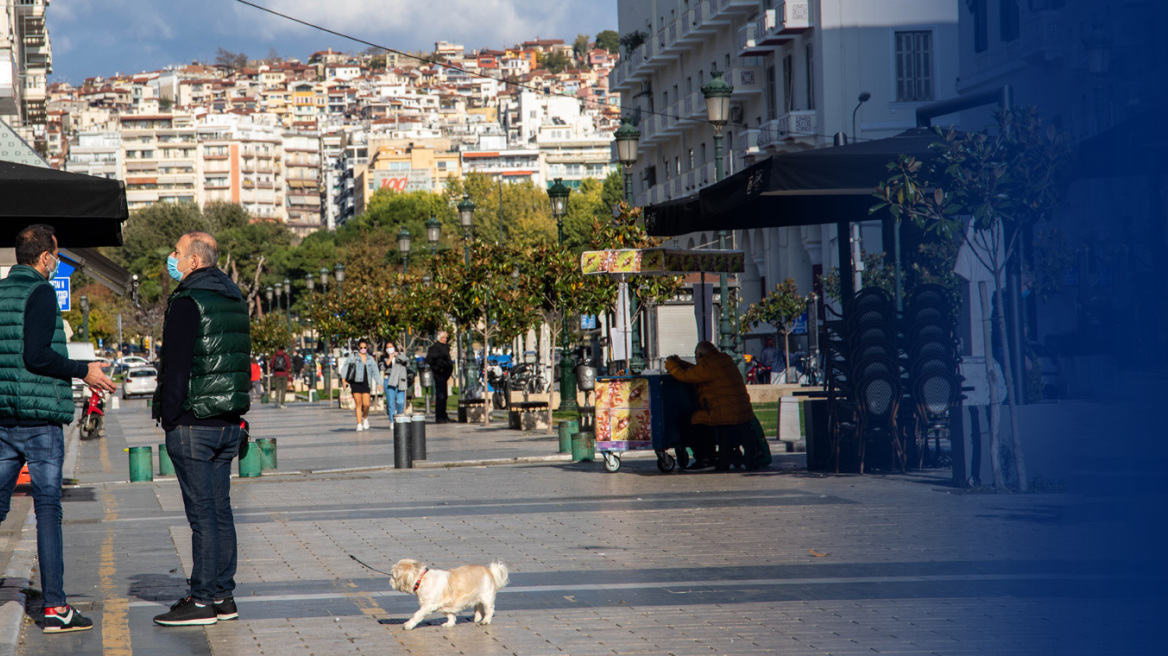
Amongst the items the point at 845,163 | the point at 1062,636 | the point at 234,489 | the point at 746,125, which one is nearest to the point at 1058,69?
the point at 1062,636

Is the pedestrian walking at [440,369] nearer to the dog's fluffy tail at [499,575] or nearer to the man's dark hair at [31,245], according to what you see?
the man's dark hair at [31,245]

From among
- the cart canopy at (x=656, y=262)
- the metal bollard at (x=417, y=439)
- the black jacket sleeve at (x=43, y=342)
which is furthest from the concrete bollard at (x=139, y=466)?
the black jacket sleeve at (x=43, y=342)

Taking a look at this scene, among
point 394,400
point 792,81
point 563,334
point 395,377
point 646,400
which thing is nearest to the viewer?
point 646,400

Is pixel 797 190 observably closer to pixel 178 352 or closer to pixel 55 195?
pixel 55 195

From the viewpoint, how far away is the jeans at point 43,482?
269 inches

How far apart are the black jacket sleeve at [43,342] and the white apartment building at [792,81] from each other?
111 feet

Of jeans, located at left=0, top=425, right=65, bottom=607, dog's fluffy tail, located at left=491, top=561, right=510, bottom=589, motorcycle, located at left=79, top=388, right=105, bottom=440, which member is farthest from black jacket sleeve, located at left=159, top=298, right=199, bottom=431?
motorcycle, located at left=79, top=388, right=105, bottom=440

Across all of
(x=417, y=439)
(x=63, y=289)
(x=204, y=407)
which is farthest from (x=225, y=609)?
(x=63, y=289)

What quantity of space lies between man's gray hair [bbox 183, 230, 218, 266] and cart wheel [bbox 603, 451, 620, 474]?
29.0 feet

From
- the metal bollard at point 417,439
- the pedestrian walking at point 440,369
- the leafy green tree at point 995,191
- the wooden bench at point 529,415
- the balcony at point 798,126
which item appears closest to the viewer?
the leafy green tree at point 995,191

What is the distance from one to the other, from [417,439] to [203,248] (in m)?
11.2

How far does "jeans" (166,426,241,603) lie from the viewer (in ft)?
22.5

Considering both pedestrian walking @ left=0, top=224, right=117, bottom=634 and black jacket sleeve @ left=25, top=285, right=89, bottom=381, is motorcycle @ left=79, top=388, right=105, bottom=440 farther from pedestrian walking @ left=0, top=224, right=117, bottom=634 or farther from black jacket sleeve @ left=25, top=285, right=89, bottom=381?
black jacket sleeve @ left=25, top=285, right=89, bottom=381

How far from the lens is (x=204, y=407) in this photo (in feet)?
22.3
